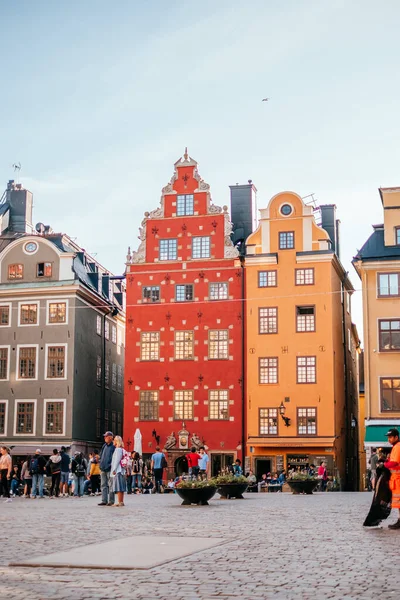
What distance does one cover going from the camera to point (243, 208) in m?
52.9

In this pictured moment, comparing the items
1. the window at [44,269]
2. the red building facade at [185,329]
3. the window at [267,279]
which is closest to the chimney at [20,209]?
the window at [44,269]

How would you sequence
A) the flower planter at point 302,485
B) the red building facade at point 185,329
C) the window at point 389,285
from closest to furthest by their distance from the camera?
the flower planter at point 302,485, the window at point 389,285, the red building facade at point 185,329

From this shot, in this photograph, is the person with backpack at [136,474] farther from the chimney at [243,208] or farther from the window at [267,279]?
the chimney at [243,208]

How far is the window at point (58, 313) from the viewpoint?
50812 millimetres

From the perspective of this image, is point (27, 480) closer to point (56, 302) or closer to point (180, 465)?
point (180, 465)

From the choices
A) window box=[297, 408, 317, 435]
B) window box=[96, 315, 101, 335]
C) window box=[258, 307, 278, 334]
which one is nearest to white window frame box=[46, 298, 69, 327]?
window box=[96, 315, 101, 335]

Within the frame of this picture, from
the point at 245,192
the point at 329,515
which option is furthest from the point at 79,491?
the point at 245,192

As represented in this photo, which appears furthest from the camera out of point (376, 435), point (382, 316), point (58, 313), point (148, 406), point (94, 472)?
point (58, 313)

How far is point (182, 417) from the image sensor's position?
48.3 m

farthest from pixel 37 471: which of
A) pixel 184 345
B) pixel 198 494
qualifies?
Answer: pixel 184 345

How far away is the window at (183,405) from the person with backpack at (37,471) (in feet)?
59.5

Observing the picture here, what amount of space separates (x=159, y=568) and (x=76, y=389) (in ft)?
137

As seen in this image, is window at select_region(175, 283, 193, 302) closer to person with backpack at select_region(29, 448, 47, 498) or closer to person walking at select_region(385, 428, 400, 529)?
person with backpack at select_region(29, 448, 47, 498)

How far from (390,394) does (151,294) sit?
14425 millimetres
